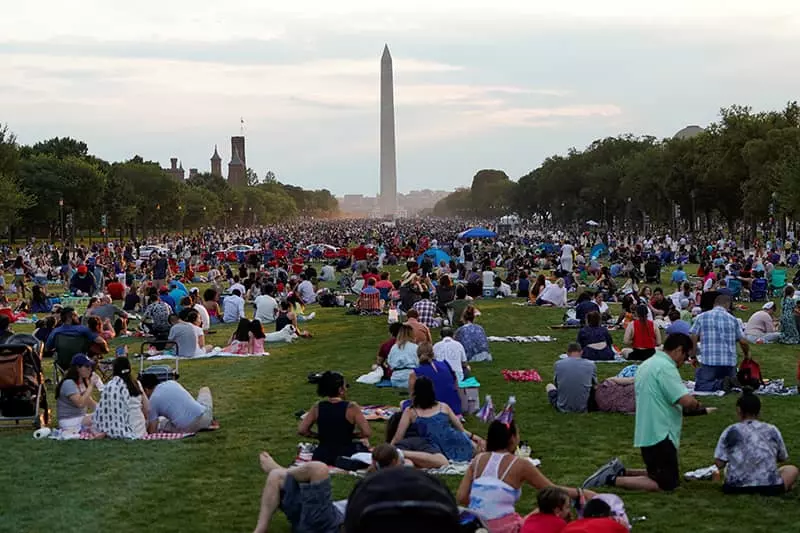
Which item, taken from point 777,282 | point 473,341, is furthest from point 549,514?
point 777,282

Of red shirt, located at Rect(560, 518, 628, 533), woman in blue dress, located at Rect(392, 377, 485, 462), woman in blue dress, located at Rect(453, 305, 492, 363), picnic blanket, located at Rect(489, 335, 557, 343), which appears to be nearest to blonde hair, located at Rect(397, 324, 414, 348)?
woman in blue dress, located at Rect(453, 305, 492, 363)

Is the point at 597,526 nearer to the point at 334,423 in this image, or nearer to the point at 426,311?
the point at 334,423

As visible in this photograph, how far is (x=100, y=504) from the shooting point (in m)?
10.5

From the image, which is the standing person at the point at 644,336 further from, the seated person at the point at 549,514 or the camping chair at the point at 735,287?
the camping chair at the point at 735,287

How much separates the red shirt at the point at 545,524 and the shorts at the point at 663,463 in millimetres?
2888

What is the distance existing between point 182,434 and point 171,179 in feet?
391

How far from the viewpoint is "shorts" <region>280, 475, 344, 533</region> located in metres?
8.74

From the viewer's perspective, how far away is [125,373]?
13.1 meters

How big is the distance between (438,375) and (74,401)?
426 centimetres

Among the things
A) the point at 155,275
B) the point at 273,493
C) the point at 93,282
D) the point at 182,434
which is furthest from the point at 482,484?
the point at 155,275

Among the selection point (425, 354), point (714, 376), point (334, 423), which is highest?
point (425, 354)

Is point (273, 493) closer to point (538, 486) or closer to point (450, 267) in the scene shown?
point (538, 486)

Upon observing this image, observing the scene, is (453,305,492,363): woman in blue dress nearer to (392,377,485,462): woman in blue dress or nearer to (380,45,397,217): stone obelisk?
(392,377,485,462): woman in blue dress

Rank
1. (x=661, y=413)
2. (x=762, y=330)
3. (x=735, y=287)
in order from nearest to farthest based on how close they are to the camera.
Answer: (x=661, y=413), (x=762, y=330), (x=735, y=287)
